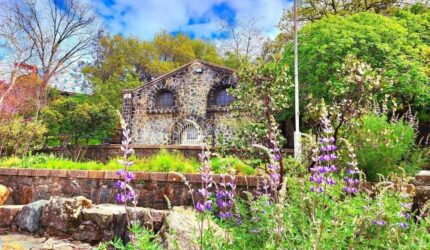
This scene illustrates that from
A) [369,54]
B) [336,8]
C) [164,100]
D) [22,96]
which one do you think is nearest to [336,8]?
[336,8]

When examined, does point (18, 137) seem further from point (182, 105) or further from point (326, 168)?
point (326, 168)

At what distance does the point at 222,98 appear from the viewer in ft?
63.7

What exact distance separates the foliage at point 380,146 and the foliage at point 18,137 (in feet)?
41.0

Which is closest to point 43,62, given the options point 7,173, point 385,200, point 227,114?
point 227,114

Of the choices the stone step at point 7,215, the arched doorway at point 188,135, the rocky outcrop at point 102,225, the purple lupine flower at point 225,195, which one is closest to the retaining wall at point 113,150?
the arched doorway at point 188,135

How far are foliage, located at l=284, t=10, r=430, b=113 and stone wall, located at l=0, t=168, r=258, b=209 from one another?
7.20m

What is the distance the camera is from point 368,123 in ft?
20.6

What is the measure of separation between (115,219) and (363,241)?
14.7 feet

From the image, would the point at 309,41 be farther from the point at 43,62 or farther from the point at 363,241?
the point at 43,62

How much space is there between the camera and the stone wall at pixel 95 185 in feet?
23.6

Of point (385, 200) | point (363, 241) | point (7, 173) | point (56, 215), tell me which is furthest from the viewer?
point (7, 173)

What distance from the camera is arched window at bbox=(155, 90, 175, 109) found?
20.5 metres

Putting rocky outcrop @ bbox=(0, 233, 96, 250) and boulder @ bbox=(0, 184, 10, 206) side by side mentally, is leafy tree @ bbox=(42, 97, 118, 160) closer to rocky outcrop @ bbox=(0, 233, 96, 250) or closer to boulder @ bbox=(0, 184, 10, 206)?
boulder @ bbox=(0, 184, 10, 206)

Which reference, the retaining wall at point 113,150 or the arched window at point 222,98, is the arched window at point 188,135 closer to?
the arched window at point 222,98
